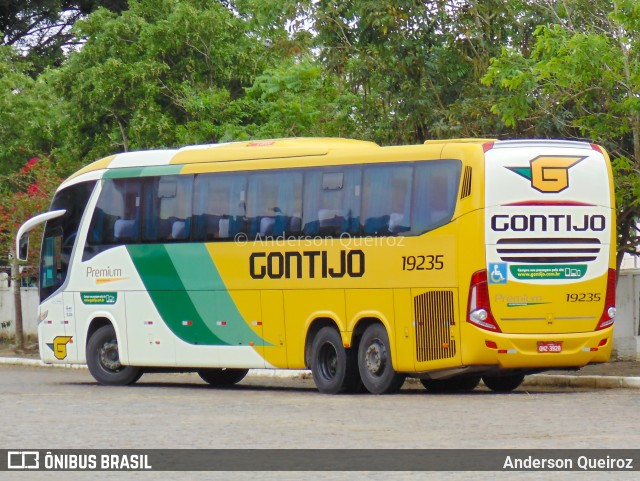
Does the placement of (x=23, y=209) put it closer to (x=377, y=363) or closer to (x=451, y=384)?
(x=451, y=384)

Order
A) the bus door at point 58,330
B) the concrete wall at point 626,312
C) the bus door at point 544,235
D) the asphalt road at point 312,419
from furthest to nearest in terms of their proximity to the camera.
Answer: the concrete wall at point 626,312 < the bus door at point 58,330 < the bus door at point 544,235 < the asphalt road at point 312,419

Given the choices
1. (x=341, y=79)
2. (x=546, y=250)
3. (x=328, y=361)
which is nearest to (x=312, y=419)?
(x=546, y=250)

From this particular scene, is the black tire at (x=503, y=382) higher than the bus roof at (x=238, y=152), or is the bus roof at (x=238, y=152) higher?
the bus roof at (x=238, y=152)

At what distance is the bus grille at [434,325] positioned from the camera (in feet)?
65.9

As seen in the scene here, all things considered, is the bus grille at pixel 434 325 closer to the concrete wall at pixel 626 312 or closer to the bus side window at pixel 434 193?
the bus side window at pixel 434 193

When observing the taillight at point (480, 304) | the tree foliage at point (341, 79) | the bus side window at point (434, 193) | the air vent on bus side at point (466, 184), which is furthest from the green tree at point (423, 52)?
the taillight at point (480, 304)

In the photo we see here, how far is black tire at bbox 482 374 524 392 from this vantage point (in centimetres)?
2230

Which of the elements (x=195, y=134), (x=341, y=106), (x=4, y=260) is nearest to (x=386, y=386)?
(x=341, y=106)

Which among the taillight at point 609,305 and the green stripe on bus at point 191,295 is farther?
the green stripe on bus at point 191,295

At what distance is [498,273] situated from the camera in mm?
19922

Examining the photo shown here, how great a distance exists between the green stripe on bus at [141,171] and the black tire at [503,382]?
233 inches

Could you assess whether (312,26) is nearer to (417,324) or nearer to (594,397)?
(417,324)

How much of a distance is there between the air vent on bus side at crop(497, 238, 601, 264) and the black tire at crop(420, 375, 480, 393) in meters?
3.20

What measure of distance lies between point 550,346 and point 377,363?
8.32ft
